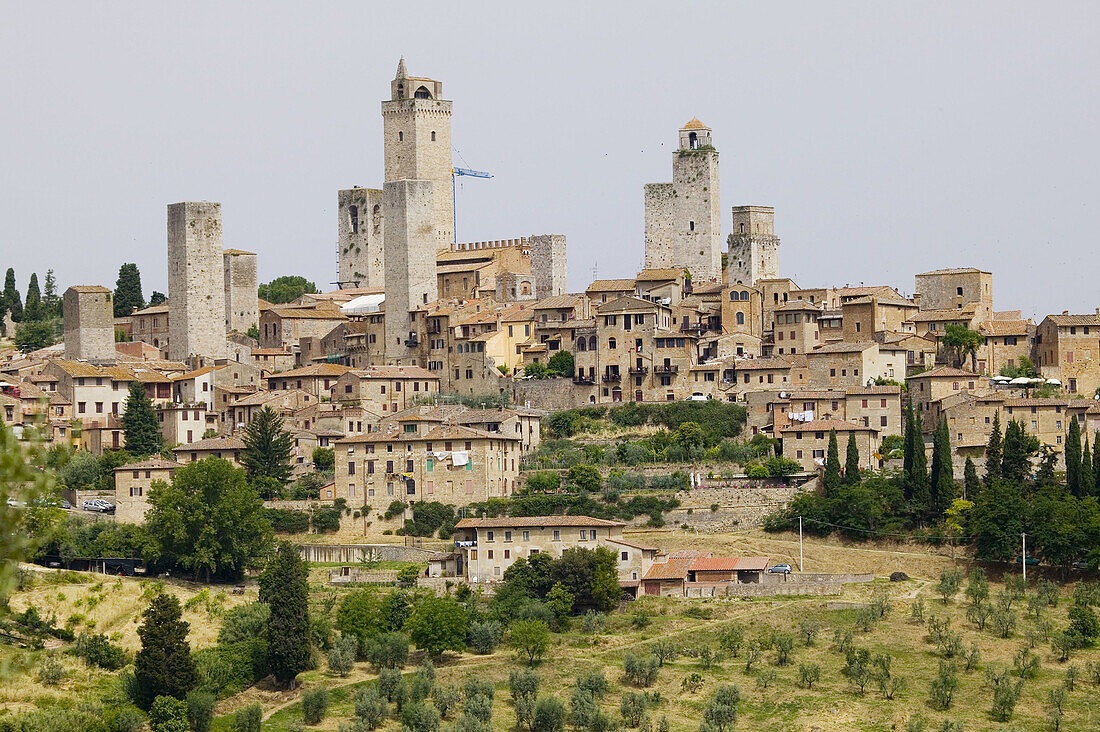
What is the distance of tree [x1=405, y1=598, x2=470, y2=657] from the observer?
51688 mm

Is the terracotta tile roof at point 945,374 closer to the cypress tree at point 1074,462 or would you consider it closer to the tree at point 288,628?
the cypress tree at point 1074,462

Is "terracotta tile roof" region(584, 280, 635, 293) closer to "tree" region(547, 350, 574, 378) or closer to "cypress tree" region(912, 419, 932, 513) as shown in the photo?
"tree" region(547, 350, 574, 378)

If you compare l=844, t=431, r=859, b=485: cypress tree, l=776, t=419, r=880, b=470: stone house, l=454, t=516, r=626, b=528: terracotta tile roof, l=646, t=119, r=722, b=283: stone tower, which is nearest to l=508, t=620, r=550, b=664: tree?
l=454, t=516, r=626, b=528: terracotta tile roof

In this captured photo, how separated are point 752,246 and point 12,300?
136 ft

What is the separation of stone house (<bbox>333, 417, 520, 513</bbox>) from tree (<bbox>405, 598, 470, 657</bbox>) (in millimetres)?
11179

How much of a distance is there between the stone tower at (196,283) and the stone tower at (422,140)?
1203 cm

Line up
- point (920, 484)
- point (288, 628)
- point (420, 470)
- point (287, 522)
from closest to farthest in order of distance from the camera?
point (288, 628)
point (920, 484)
point (287, 522)
point (420, 470)

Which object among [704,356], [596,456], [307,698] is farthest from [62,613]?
[704,356]

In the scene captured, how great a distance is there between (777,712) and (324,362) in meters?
38.7

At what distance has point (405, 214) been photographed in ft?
275

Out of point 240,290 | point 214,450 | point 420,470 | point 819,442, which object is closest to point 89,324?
point 240,290

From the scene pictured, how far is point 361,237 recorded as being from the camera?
96.7 metres

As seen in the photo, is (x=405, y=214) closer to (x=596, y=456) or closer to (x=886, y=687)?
(x=596, y=456)

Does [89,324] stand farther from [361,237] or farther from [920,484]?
[920,484]
